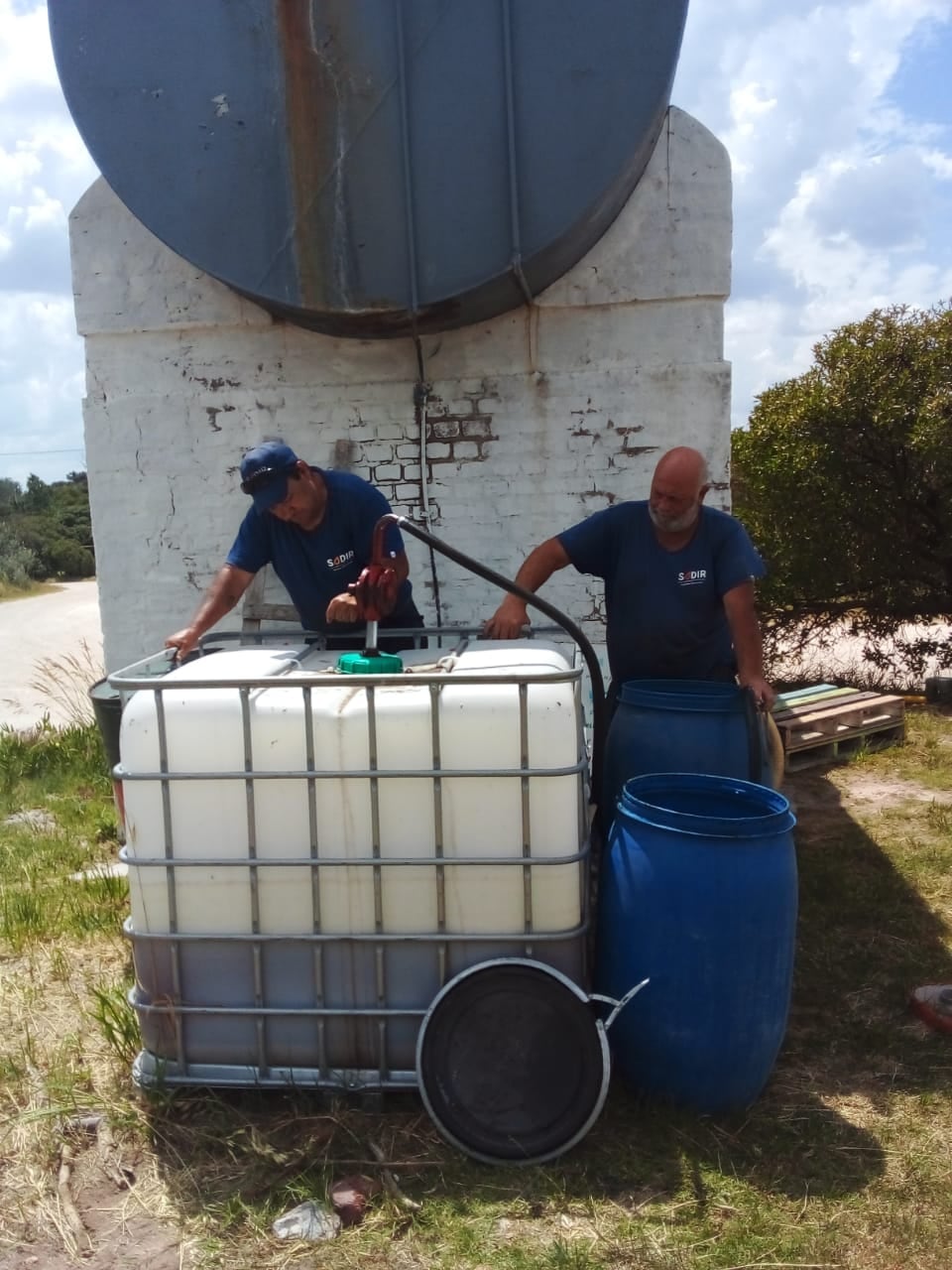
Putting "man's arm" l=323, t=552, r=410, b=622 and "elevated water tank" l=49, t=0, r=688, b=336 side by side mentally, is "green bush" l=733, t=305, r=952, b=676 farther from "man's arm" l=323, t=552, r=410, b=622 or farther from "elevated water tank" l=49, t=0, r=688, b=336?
"man's arm" l=323, t=552, r=410, b=622

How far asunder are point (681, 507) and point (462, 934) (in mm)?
1650

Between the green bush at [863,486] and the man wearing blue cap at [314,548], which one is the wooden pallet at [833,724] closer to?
the green bush at [863,486]

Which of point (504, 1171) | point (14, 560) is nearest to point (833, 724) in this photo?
point (504, 1171)

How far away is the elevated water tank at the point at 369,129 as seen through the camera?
4188 mm

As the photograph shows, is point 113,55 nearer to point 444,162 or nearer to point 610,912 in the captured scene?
point 444,162

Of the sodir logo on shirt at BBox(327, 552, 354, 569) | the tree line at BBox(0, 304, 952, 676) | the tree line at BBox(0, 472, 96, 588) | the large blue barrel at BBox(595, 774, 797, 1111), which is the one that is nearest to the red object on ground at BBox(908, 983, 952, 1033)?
the large blue barrel at BBox(595, 774, 797, 1111)

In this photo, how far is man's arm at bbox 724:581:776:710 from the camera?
3.18 meters

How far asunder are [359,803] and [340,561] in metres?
1.26

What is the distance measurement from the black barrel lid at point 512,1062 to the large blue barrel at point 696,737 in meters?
0.83

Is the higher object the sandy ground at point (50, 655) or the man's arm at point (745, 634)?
the man's arm at point (745, 634)


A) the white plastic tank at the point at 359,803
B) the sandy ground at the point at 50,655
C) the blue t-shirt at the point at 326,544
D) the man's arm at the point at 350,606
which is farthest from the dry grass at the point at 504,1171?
the sandy ground at the point at 50,655

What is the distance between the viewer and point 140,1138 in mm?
2506

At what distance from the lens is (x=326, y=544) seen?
11.5 ft

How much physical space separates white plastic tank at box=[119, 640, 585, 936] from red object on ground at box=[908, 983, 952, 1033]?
4.28 ft
